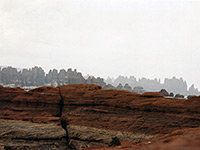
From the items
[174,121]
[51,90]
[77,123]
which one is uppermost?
[51,90]

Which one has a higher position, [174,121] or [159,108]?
[159,108]

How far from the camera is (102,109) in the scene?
65.6 ft

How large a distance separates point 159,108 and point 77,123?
10.9 meters

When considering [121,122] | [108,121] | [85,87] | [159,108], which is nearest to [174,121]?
[159,108]

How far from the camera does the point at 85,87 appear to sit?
23.2m

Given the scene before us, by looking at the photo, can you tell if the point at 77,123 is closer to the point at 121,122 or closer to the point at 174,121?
the point at 121,122

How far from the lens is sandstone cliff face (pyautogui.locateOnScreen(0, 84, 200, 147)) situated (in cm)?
1664

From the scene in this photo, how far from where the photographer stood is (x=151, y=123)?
17188 millimetres

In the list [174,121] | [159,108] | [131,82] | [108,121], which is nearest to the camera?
[174,121]

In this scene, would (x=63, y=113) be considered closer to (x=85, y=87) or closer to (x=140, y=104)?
(x=85, y=87)

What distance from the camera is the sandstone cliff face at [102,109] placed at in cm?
1664

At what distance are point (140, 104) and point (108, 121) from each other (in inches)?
185

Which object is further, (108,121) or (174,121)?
(108,121)

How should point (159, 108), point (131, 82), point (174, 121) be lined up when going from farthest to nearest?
point (131, 82), point (159, 108), point (174, 121)
